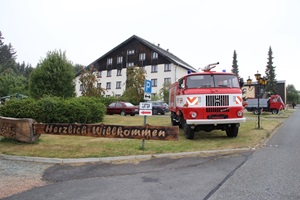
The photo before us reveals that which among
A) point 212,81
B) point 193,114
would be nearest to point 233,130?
point 193,114

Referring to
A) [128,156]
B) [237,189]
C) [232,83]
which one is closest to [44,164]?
[128,156]

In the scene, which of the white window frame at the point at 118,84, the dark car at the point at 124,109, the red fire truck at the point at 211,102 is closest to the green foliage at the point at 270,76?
the white window frame at the point at 118,84

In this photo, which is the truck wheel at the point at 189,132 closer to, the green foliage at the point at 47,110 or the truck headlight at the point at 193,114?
the truck headlight at the point at 193,114

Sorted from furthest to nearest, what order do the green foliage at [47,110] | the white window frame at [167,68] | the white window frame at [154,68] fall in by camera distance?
the white window frame at [154,68], the white window frame at [167,68], the green foliage at [47,110]

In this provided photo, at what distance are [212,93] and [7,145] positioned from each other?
8.02 m

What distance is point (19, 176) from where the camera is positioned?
692 cm

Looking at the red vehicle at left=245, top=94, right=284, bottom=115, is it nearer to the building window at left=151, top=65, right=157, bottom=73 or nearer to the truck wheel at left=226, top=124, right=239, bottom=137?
the truck wheel at left=226, top=124, right=239, bottom=137

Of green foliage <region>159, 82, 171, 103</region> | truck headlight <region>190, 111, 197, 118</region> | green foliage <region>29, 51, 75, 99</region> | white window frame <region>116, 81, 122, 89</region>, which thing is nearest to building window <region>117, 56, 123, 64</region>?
white window frame <region>116, 81, 122, 89</region>

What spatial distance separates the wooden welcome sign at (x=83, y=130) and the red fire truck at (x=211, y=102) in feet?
7.15

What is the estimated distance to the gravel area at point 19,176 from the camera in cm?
589

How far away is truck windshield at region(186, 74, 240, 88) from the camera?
12.0 m

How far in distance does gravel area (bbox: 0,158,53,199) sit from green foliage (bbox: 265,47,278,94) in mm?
72987

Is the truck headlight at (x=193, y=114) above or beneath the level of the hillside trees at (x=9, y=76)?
beneath

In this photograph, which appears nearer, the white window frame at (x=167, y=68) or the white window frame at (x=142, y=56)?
the white window frame at (x=167, y=68)
